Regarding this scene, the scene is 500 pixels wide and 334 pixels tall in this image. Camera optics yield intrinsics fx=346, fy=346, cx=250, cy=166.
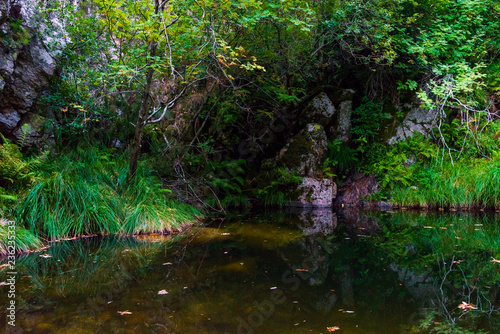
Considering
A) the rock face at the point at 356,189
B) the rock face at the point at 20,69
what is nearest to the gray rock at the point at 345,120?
the rock face at the point at 356,189

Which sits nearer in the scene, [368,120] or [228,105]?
[228,105]

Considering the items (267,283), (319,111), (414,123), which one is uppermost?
(319,111)

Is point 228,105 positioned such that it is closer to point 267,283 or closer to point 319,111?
point 319,111

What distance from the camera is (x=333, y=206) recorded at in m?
9.61

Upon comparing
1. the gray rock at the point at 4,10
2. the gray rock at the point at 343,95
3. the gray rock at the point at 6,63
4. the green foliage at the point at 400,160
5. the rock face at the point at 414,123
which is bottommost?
the green foliage at the point at 400,160

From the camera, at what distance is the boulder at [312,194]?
30.6 ft

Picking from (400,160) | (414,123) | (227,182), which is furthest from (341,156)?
(227,182)

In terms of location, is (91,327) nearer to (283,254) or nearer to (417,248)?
(283,254)

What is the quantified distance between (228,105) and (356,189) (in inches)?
170

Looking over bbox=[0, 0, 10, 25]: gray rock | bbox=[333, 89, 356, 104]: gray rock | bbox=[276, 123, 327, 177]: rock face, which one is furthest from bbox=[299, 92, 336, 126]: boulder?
bbox=[0, 0, 10, 25]: gray rock

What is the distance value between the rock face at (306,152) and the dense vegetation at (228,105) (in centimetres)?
38

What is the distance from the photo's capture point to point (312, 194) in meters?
9.35

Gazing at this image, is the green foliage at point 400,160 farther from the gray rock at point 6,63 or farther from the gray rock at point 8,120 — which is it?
the gray rock at point 6,63

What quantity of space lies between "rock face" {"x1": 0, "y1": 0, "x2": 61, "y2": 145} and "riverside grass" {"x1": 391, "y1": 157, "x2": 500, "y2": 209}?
853 cm
